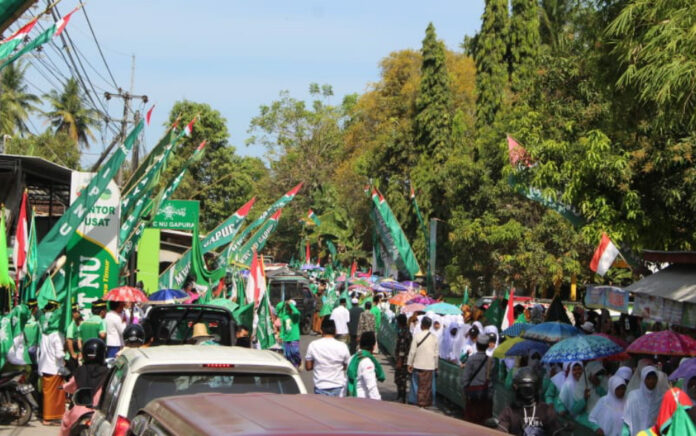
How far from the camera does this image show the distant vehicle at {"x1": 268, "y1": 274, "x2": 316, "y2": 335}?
3182cm

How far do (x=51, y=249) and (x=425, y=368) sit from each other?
6.59m

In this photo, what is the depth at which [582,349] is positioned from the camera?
10.5m

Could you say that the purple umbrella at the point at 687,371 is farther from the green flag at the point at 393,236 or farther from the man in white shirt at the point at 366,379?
the green flag at the point at 393,236

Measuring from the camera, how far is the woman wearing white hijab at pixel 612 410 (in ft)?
30.0

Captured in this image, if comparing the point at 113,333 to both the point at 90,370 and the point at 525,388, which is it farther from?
the point at 525,388

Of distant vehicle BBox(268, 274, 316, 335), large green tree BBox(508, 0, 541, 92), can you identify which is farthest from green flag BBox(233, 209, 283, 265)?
large green tree BBox(508, 0, 541, 92)

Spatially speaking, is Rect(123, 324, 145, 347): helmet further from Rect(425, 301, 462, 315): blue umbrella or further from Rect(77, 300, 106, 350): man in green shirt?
Rect(425, 301, 462, 315): blue umbrella

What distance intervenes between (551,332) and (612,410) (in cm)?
329

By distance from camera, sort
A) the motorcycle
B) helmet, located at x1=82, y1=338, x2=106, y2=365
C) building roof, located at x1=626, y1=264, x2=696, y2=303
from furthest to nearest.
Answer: the motorcycle
building roof, located at x1=626, y1=264, x2=696, y2=303
helmet, located at x1=82, y1=338, x2=106, y2=365

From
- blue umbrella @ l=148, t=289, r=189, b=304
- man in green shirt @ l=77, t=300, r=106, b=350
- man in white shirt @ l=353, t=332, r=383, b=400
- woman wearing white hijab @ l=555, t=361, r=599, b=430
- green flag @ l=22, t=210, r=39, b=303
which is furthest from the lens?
blue umbrella @ l=148, t=289, r=189, b=304

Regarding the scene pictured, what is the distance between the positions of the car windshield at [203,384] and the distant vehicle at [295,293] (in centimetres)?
→ 2484

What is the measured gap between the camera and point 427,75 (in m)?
46.0

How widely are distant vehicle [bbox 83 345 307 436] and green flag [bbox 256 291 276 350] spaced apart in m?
10.5

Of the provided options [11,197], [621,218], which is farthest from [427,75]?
[621,218]
